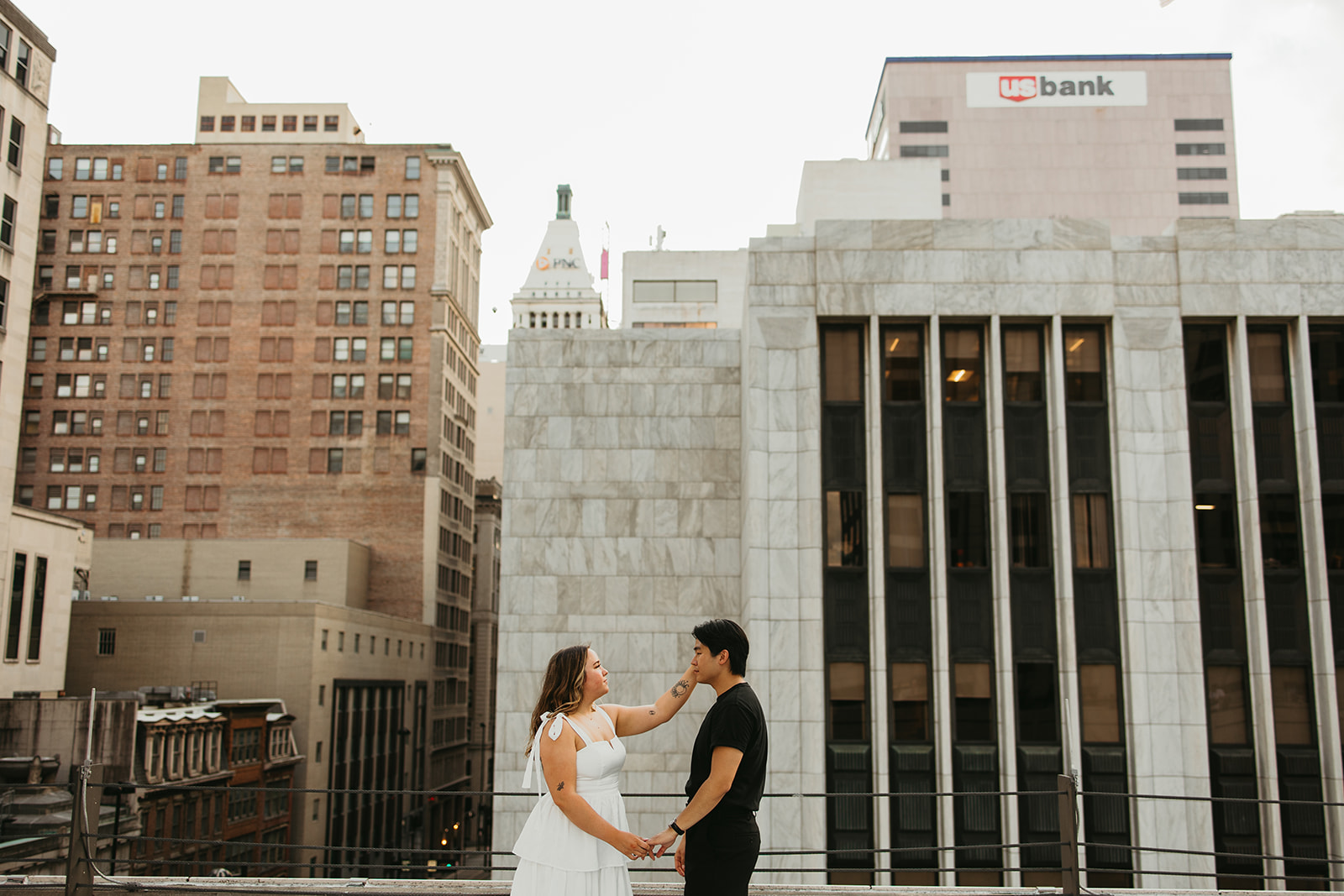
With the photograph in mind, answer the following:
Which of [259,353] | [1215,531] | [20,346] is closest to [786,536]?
[1215,531]

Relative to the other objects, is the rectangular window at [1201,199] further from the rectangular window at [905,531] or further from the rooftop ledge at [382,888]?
the rooftop ledge at [382,888]

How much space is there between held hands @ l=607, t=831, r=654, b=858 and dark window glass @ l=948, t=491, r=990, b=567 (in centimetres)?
2229

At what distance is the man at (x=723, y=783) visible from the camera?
6.45 metres

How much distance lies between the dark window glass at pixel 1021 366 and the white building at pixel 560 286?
106731mm

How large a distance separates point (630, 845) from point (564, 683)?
997 millimetres

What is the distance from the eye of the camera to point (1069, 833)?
9594mm

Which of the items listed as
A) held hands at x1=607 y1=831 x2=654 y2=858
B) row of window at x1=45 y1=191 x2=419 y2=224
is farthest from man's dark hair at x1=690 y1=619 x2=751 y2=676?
row of window at x1=45 y1=191 x2=419 y2=224

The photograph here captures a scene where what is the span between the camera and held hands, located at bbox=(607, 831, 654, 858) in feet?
21.0

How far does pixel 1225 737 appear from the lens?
26.7 metres

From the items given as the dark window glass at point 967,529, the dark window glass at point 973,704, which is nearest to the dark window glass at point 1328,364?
the dark window glass at point 967,529

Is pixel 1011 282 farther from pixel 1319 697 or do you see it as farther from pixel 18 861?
pixel 18 861

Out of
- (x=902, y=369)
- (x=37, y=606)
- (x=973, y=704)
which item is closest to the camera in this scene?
(x=973, y=704)

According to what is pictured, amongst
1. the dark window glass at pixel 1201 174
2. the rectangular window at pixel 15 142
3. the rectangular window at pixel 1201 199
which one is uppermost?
the dark window glass at pixel 1201 174

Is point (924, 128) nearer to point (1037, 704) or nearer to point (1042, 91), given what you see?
point (1042, 91)
